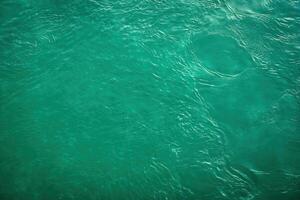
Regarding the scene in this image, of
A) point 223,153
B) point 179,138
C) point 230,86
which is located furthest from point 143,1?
point 223,153

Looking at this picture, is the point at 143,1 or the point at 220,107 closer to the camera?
the point at 220,107

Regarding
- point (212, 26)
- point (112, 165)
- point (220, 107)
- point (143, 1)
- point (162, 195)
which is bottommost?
point (162, 195)

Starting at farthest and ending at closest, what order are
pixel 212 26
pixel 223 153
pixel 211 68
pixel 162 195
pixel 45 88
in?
pixel 212 26 < pixel 211 68 < pixel 45 88 < pixel 223 153 < pixel 162 195

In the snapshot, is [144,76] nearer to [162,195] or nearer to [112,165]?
[112,165]

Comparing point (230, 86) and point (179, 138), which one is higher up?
point (230, 86)

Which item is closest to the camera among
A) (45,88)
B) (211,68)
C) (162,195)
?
(162,195)

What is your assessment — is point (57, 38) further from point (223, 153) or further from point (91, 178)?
point (223, 153)
